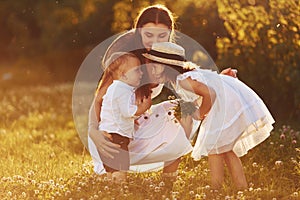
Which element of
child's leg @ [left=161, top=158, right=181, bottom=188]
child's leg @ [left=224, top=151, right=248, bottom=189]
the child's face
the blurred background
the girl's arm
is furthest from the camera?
the blurred background

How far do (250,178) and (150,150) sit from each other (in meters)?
0.95

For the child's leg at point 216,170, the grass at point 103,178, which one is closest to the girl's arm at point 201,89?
the child's leg at point 216,170

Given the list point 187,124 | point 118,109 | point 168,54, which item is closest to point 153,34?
point 168,54

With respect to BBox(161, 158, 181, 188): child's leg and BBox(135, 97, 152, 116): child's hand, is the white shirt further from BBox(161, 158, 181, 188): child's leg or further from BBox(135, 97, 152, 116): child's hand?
BBox(161, 158, 181, 188): child's leg

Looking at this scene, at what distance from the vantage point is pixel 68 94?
14.4m

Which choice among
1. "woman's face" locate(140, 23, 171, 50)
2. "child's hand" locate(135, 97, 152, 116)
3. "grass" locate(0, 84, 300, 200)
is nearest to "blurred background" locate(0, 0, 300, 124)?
"grass" locate(0, 84, 300, 200)

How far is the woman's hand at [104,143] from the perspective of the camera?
603 cm

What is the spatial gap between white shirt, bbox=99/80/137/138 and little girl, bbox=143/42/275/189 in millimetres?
425

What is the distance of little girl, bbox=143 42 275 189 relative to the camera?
5.54m

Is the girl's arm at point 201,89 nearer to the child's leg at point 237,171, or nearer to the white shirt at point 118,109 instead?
the child's leg at point 237,171

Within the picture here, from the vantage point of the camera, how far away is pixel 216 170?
5707mm

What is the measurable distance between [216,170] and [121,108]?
1.02 m

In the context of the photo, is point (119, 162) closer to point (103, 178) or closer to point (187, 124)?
point (103, 178)

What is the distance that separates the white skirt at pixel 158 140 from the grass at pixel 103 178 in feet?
0.62
